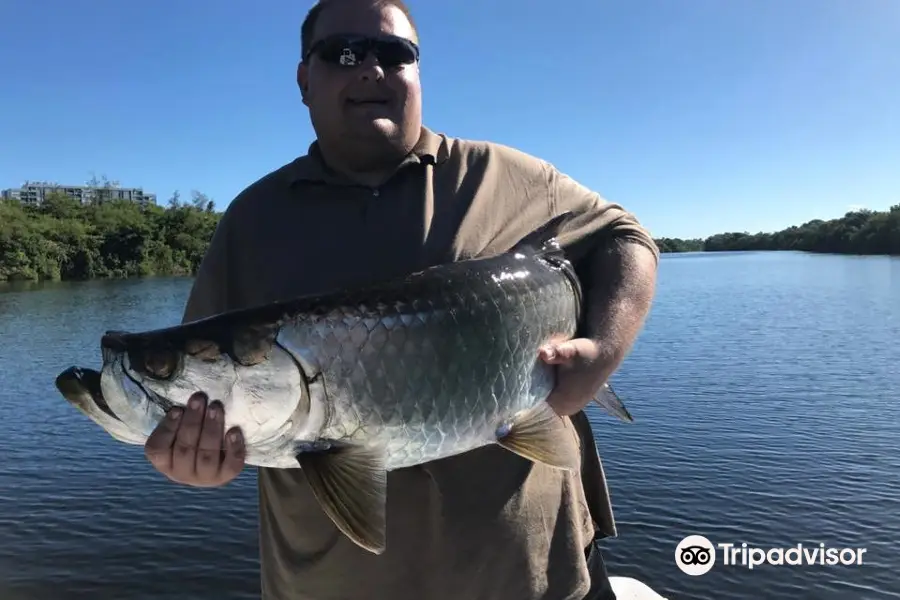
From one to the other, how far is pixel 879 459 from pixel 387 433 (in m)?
15.9

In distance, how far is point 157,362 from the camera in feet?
7.75

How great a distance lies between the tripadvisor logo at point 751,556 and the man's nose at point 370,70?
10576mm

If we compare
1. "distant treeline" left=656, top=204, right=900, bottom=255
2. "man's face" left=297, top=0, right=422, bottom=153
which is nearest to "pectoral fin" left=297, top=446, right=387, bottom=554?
"man's face" left=297, top=0, right=422, bottom=153

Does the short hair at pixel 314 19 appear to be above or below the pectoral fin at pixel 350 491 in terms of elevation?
above

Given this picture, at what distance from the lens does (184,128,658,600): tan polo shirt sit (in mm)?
2701

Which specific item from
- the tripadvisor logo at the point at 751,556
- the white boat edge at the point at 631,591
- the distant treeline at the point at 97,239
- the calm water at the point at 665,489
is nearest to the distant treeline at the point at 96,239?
the distant treeline at the point at 97,239

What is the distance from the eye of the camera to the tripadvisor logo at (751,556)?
11570 mm

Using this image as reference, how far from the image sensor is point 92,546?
1233 centimetres

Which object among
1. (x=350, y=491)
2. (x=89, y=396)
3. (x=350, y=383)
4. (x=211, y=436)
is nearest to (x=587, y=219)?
(x=350, y=383)

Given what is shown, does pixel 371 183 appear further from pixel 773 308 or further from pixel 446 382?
pixel 773 308

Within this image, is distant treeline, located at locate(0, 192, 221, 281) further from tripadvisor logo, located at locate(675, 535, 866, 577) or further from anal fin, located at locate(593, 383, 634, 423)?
anal fin, located at locate(593, 383, 634, 423)

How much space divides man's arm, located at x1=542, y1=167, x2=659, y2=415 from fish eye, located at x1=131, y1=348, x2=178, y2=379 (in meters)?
1.33

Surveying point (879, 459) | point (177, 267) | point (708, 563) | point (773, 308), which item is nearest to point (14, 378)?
point (708, 563)

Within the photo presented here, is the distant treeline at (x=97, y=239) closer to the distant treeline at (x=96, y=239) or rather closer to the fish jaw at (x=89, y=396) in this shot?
the distant treeline at (x=96, y=239)
